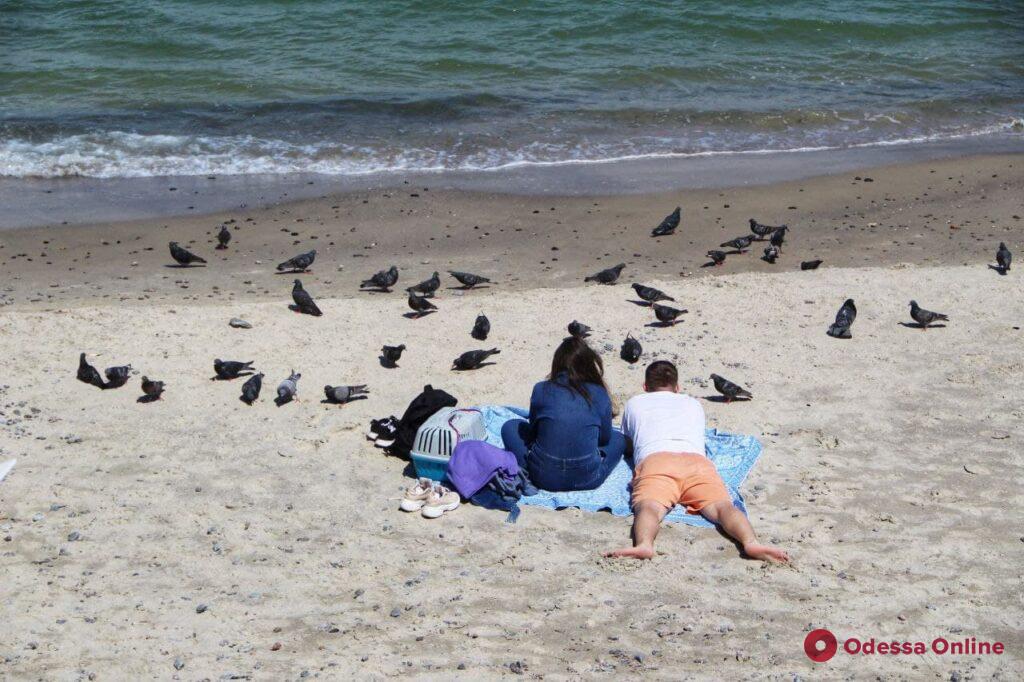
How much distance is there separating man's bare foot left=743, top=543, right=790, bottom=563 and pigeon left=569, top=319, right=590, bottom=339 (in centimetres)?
327

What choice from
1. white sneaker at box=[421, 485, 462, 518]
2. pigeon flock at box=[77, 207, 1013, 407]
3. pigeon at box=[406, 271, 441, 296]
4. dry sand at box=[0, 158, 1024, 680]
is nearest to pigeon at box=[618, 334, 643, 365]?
pigeon flock at box=[77, 207, 1013, 407]

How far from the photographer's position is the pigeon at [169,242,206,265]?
11.7 meters

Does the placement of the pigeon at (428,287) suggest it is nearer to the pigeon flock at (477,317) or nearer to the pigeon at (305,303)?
the pigeon flock at (477,317)

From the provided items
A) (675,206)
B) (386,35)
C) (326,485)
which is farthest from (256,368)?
(386,35)

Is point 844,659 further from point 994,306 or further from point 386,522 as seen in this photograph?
point 994,306

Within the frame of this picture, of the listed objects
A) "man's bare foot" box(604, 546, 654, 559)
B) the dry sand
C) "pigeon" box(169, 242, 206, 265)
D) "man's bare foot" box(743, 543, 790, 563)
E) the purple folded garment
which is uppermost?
the purple folded garment

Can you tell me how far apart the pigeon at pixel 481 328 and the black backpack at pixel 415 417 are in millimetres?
1680

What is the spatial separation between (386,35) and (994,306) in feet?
48.9

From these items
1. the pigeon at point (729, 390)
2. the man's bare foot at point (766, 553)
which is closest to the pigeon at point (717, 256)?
the pigeon at point (729, 390)

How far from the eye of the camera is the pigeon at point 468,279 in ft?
35.9

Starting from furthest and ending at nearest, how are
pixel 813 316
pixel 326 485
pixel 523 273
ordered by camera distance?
pixel 523 273 < pixel 813 316 < pixel 326 485

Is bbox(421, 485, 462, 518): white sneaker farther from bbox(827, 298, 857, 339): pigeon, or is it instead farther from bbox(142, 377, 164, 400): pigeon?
bbox(827, 298, 857, 339): pigeon

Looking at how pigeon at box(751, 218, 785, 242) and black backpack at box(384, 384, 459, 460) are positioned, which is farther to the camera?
pigeon at box(751, 218, 785, 242)

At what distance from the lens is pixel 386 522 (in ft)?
21.9
